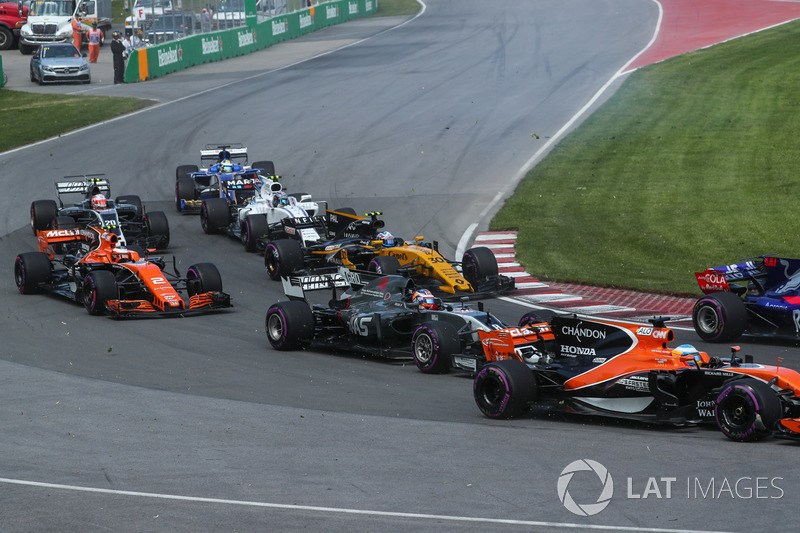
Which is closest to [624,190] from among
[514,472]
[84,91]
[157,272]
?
[157,272]

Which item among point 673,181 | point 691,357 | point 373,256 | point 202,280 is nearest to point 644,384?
point 691,357

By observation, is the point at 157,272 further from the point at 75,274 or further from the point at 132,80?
the point at 132,80

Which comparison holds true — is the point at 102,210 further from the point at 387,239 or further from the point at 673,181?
the point at 673,181

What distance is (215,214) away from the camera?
27.6m

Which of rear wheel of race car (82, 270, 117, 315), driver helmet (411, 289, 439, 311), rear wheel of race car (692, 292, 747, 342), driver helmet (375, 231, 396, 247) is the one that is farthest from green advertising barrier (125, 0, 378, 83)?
rear wheel of race car (692, 292, 747, 342)

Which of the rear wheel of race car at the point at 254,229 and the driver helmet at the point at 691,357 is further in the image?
the rear wheel of race car at the point at 254,229

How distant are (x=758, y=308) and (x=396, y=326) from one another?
226 inches

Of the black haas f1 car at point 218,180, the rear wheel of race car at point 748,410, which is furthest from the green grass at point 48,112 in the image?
the rear wheel of race car at point 748,410

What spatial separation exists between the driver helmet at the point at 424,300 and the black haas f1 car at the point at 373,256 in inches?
136

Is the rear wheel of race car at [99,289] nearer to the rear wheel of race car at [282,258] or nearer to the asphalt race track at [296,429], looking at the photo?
the asphalt race track at [296,429]

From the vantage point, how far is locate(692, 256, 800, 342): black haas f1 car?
56.1 feet

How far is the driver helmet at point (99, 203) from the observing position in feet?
80.6

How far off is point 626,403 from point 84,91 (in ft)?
123

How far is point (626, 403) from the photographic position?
12836 millimetres
